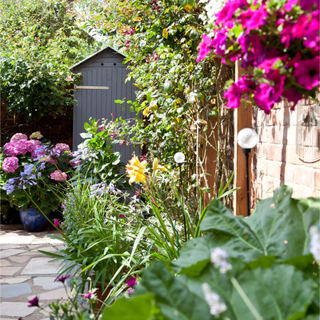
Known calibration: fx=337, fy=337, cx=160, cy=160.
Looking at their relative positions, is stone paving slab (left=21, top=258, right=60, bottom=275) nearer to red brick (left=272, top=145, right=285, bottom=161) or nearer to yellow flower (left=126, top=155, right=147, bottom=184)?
yellow flower (left=126, top=155, right=147, bottom=184)

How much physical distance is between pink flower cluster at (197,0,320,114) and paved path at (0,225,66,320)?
199 centimetres

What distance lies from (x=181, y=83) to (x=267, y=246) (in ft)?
6.20

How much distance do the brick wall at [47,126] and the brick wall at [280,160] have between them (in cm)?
365

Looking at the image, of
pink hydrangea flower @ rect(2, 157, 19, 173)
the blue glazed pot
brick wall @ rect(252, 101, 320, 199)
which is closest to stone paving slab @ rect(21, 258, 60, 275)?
the blue glazed pot

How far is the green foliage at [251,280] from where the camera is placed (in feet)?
1.83

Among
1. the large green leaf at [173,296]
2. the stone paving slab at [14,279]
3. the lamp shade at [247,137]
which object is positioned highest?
the lamp shade at [247,137]

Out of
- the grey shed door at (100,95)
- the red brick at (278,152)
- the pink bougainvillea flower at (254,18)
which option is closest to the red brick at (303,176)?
the red brick at (278,152)

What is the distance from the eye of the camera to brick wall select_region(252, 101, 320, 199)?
1.40m

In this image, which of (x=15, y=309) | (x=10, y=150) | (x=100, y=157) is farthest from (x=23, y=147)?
(x=15, y=309)

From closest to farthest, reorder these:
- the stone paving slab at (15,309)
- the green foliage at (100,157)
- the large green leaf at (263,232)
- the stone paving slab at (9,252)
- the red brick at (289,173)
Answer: the large green leaf at (263,232)
the red brick at (289,173)
the stone paving slab at (15,309)
the stone paving slab at (9,252)
the green foliage at (100,157)

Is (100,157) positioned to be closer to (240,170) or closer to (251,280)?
(240,170)

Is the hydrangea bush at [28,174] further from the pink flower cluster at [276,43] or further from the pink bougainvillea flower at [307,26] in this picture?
the pink bougainvillea flower at [307,26]

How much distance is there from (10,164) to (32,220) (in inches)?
28.7

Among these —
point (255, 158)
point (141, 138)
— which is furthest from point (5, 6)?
point (255, 158)
